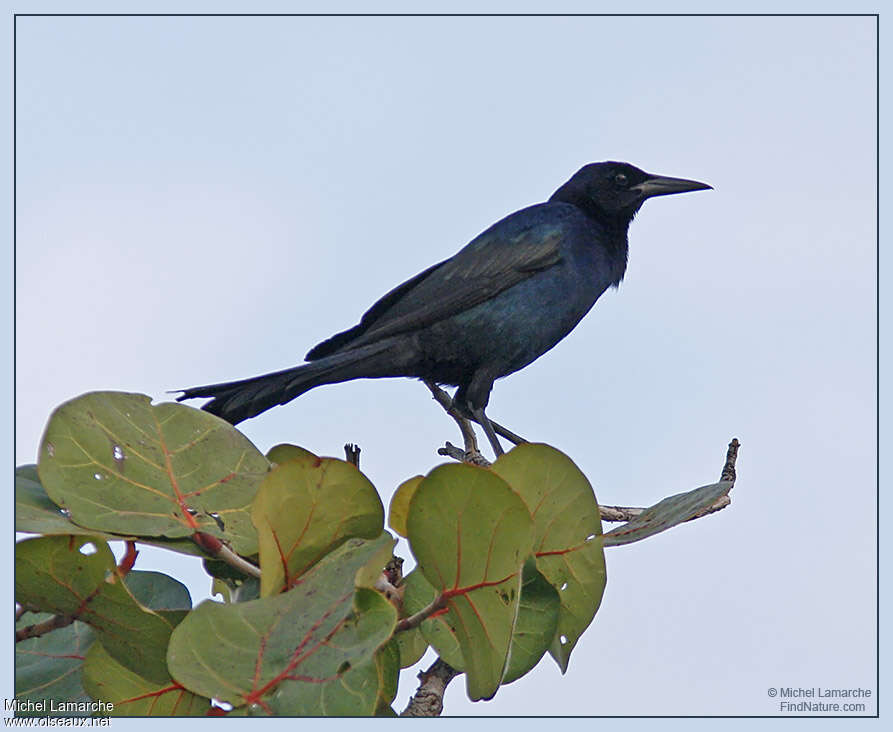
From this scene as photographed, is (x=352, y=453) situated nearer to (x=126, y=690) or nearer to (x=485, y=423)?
(x=126, y=690)

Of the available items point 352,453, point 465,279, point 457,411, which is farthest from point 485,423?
point 352,453

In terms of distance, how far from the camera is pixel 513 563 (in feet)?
6.29

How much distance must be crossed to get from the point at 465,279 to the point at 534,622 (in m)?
3.89

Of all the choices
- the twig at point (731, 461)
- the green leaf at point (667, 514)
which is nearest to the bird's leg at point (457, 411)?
the twig at point (731, 461)

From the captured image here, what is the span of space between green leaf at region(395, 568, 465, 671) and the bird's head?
4.76 m

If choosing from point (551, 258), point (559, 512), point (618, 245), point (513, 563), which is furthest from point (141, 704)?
point (618, 245)

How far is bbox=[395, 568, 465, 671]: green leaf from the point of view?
6.62 ft

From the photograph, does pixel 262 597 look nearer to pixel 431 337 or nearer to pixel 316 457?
pixel 316 457

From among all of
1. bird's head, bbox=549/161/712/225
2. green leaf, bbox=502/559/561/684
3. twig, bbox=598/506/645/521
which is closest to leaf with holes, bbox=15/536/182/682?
green leaf, bbox=502/559/561/684

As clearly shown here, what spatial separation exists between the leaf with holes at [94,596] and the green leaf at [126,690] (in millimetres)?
26

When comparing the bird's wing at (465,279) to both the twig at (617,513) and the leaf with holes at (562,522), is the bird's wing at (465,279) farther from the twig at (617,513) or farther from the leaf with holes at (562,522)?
the leaf with holes at (562,522)

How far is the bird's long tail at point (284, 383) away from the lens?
434 centimetres

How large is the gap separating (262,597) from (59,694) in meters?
0.55

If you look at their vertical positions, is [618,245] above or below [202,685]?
above
